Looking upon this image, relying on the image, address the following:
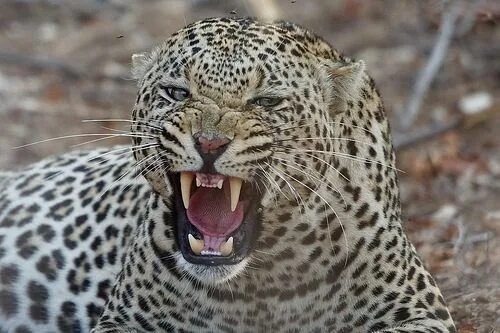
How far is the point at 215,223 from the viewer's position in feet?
17.1

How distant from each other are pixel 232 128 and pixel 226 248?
61 centimetres

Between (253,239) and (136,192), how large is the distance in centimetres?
170

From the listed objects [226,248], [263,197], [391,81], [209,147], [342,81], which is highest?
[391,81]

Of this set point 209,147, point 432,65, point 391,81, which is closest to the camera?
point 209,147

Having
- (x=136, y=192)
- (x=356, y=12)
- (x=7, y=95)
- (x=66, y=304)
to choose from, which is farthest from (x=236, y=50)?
(x=356, y=12)

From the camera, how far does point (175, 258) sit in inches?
216

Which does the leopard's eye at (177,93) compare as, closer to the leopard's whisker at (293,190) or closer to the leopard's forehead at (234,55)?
the leopard's forehead at (234,55)

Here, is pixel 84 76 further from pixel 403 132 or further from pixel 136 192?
pixel 136 192

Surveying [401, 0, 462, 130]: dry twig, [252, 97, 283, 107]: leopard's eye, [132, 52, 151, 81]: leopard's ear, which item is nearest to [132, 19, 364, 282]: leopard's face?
[252, 97, 283, 107]: leopard's eye

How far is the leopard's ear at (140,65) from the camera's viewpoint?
551 cm

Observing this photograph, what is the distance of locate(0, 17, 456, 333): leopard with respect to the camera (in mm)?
4977

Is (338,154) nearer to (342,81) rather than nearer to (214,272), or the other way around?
(342,81)

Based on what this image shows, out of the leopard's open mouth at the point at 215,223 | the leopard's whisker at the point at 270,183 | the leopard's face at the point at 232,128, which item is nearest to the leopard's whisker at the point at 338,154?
the leopard's face at the point at 232,128

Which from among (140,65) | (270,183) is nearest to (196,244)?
(270,183)
